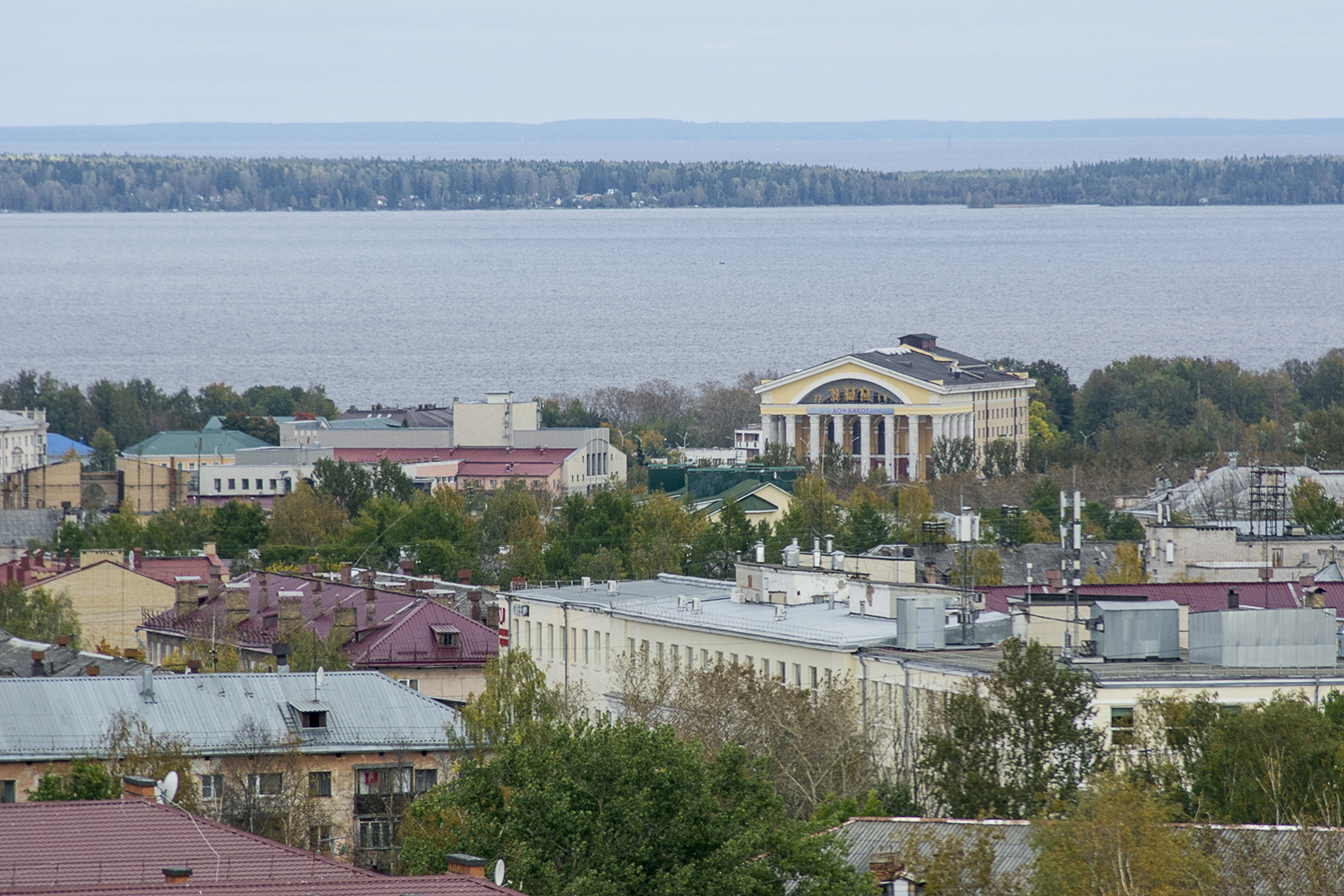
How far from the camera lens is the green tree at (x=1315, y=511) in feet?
201

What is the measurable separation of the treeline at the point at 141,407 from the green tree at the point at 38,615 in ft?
215

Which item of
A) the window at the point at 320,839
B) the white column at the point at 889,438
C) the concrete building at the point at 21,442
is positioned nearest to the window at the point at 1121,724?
the window at the point at 320,839

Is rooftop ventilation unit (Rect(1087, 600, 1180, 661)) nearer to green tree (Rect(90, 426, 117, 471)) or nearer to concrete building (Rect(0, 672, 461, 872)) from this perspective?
concrete building (Rect(0, 672, 461, 872))

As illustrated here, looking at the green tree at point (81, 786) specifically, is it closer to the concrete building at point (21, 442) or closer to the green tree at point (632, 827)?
the green tree at point (632, 827)

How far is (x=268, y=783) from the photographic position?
3216 centimetres

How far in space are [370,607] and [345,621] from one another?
2.25ft

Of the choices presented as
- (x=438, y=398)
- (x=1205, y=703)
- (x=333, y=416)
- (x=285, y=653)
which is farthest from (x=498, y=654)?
(x=438, y=398)

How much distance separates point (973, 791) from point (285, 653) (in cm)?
1865

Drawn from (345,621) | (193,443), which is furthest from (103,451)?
(345,621)

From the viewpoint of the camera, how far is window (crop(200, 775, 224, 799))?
104 ft

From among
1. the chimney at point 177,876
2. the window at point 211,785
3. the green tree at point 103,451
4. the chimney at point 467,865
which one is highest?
the chimney at point 177,876

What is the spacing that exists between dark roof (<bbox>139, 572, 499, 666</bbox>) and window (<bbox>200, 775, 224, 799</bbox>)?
10.9m

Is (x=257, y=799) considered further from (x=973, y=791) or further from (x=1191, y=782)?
(x=1191, y=782)

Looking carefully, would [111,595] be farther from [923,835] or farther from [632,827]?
[632,827]
